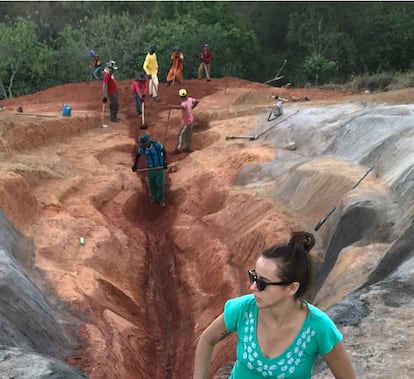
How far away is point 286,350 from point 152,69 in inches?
643

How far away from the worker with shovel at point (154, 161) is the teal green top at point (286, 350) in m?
8.49

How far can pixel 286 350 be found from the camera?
2492 millimetres

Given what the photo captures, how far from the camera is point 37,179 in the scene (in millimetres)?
11156

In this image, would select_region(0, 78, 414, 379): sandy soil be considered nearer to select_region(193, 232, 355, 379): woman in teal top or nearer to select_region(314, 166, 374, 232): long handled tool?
select_region(314, 166, 374, 232): long handled tool

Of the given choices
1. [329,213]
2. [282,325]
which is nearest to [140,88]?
[329,213]

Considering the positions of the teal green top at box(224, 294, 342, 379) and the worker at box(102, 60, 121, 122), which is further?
the worker at box(102, 60, 121, 122)

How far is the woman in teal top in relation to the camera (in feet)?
7.91

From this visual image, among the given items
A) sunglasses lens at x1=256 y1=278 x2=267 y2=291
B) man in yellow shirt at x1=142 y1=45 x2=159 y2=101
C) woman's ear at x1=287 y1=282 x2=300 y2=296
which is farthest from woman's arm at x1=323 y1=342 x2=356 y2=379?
man in yellow shirt at x1=142 y1=45 x2=159 y2=101

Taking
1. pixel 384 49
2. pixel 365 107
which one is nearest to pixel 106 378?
pixel 365 107

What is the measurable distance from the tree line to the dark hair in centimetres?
2392

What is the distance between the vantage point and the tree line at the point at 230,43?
25.5 meters

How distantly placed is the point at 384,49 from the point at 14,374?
27.6 meters

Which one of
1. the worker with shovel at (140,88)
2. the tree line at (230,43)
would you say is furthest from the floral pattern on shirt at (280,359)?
the tree line at (230,43)

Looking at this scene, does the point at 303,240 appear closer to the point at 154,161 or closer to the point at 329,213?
the point at 329,213
